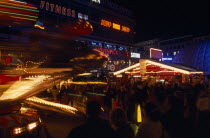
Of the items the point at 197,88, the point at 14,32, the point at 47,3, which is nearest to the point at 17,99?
the point at 14,32

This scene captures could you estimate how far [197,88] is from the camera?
309 inches

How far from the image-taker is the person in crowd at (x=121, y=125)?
2.86 meters

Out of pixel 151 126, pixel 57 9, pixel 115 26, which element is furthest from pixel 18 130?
pixel 115 26

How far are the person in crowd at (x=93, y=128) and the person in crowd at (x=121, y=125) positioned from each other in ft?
1.58

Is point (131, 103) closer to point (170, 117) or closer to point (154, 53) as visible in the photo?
point (170, 117)

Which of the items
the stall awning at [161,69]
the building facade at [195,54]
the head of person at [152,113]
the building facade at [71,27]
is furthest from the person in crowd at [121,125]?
the building facade at [195,54]

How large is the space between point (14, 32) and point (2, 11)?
45 centimetres

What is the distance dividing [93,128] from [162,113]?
129 inches

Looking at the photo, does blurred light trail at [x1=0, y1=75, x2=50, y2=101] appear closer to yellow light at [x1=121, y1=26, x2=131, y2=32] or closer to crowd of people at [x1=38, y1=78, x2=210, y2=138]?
crowd of people at [x1=38, y1=78, x2=210, y2=138]

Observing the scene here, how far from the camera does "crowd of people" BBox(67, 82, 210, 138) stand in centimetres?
303

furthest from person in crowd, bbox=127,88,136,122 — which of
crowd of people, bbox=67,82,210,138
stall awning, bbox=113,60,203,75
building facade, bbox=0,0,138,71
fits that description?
stall awning, bbox=113,60,203,75

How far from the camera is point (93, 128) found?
2270mm

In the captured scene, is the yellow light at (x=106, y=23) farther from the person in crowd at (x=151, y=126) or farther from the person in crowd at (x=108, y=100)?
the person in crowd at (x=151, y=126)

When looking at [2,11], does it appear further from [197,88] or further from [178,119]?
[197,88]
